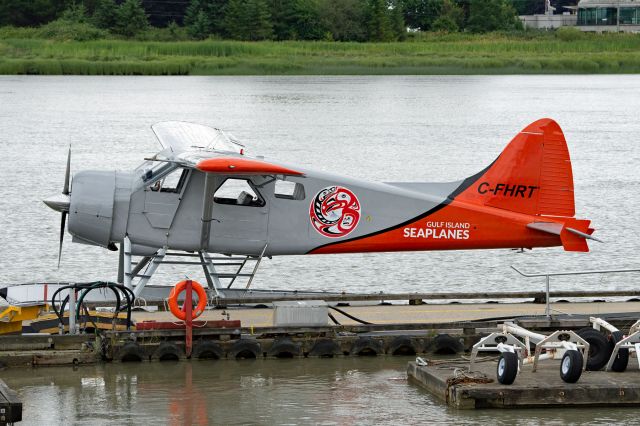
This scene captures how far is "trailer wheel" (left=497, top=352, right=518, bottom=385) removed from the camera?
11266mm

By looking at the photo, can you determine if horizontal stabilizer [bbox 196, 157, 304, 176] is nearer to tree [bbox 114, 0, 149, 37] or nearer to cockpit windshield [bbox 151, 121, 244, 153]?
cockpit windshield [bbox 151, 121, 244, 153]

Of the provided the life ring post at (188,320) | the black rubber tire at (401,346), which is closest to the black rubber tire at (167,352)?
the life ring post at (188,320)

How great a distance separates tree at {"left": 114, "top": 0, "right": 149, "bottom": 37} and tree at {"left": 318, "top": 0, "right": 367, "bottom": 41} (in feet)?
47.2

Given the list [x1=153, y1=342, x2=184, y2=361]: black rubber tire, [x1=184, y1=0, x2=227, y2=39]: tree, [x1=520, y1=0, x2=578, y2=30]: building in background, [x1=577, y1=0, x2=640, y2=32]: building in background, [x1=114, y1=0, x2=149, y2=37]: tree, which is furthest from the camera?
[x1=520, y1=0, x2=578, y2=30]: building in background

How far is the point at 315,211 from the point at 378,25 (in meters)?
92.9

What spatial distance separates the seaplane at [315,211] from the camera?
590 inches

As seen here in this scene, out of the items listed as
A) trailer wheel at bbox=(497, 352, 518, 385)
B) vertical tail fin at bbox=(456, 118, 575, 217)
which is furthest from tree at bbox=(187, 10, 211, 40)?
trailer wheel at bbox=(497, 352, 518, 385)

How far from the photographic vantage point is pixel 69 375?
42.3 feet

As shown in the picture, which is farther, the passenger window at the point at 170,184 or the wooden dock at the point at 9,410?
the passenger window at the point at 170,184

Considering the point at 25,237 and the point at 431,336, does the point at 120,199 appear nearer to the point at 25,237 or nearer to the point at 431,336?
the point at 431,336

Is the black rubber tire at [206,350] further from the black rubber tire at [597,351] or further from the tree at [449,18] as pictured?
the tree at [449,18]

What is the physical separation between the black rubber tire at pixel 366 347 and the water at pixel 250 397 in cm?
10

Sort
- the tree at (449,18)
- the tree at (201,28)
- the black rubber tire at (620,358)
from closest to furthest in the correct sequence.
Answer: the black rubber tire at (620,358), the tree at (201,28), the tree at (449,18)

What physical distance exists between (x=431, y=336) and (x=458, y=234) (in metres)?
1.79
